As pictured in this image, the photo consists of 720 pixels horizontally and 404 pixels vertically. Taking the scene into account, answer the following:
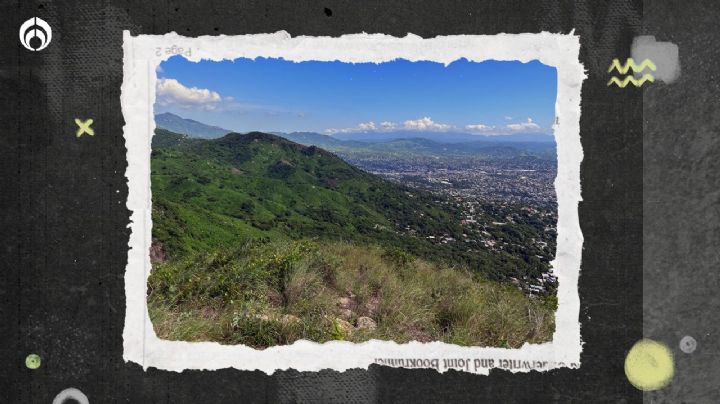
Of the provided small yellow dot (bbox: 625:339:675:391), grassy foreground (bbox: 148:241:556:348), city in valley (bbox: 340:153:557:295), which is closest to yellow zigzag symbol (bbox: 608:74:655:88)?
small yellow dot (bbox: 625:339:675:391)

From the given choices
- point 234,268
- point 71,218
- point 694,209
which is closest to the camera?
point 694,209

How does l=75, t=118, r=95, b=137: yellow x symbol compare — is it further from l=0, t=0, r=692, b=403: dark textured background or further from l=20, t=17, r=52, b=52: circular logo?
l=20, t=17, r=52, b=52: circular logo

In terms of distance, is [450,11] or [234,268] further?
[234,268]

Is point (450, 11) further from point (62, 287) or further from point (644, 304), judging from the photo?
point (62, 287)

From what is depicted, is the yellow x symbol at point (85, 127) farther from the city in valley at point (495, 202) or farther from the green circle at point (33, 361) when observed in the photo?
the city in valley at point (495, 202)

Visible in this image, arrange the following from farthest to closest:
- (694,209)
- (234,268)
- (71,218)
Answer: (234,268), (71,218), (694,209)

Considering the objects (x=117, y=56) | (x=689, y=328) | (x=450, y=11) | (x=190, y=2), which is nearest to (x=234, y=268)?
(x=117, y=56)

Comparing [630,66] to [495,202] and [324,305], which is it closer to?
[324,305]
